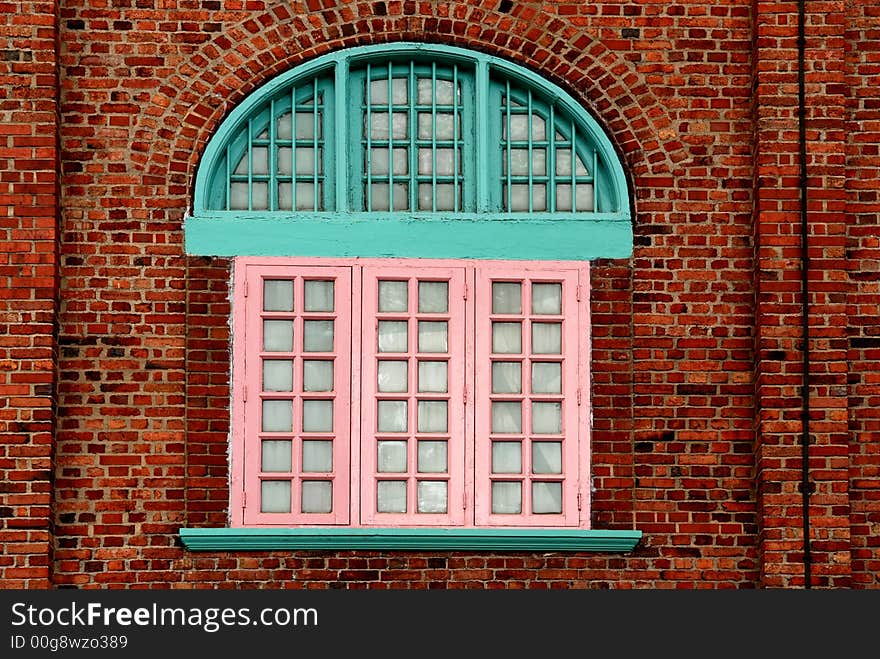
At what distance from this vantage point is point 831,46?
14.7m

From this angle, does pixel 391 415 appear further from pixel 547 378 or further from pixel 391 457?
pixel 547 378

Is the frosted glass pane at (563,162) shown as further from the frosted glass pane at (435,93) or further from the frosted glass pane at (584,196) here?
the frosted glass pane at (435,93)

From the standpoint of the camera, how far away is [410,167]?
48.5 feet

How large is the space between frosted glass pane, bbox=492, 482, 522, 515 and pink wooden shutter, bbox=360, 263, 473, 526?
22 cm

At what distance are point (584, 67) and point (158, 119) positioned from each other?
2842mm

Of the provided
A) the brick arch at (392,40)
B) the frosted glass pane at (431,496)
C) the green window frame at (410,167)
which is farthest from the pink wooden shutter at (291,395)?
the brick arch at (392,40)

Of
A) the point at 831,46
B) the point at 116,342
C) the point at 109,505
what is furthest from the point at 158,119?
the point at 831,46

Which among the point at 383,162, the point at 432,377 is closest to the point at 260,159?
the point at 383,162

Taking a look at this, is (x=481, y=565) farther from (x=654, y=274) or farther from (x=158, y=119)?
(x=158, y=119)

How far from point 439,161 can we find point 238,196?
4.44 feet

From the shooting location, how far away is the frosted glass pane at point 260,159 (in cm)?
1476

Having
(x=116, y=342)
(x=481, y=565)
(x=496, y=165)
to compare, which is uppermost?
(x=496, y=165)

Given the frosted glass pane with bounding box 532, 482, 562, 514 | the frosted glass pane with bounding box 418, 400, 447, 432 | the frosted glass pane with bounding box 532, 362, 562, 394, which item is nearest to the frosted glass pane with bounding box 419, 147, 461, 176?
the frosted glass pane with bounding box 532, 362, 562, 394

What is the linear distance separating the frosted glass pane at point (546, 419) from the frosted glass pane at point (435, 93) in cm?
215
